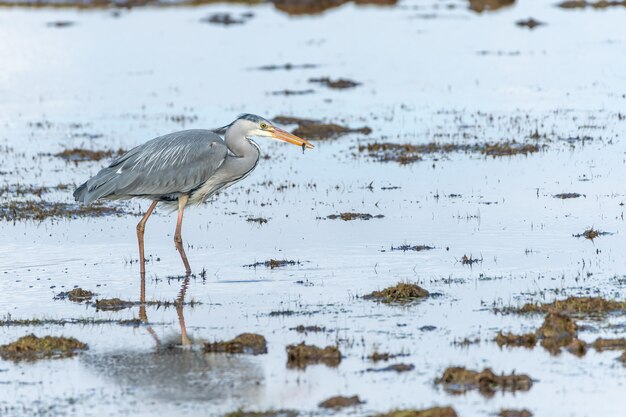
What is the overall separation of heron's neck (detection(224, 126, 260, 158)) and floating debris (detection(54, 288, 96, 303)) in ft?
7.75

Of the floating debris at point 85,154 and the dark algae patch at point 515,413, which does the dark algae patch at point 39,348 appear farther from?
the floating debris at point 85,154

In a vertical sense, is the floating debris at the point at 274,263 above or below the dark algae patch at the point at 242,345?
below

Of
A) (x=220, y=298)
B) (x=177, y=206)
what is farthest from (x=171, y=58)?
(x=220, y=298)

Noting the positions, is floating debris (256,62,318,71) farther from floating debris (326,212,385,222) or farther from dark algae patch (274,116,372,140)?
floating debris (326,212,385,222)

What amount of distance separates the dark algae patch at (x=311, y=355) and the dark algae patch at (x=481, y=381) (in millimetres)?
1043

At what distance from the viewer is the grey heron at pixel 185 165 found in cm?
1466

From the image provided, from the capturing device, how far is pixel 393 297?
12.6 m

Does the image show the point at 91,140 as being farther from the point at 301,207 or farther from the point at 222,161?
the point at 222,161

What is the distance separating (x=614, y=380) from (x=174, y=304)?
192 inches

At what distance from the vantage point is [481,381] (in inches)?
382

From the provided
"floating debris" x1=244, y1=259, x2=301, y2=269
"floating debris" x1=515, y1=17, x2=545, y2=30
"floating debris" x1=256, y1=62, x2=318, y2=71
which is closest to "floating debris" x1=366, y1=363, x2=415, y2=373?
"floating debris" x1=244, y1=259, x2=301, y2=269

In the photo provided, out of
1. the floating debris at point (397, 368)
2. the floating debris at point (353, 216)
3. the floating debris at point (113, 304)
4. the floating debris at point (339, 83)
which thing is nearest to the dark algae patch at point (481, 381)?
the floating debris at point (397, 368)

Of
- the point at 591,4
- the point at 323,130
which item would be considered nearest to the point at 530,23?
the point at 591,4

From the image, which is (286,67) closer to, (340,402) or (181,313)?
(181,313)
